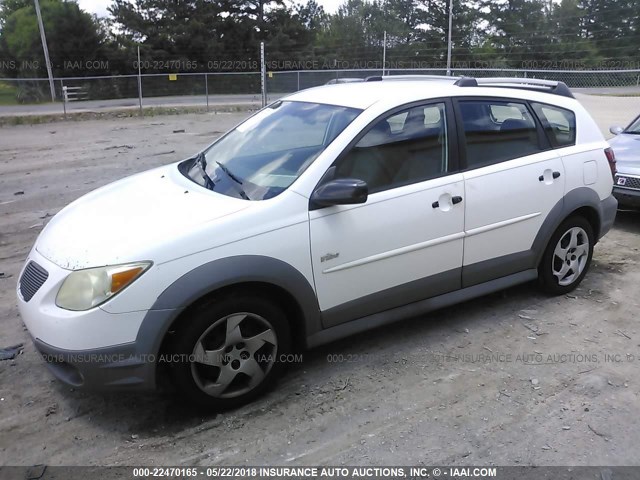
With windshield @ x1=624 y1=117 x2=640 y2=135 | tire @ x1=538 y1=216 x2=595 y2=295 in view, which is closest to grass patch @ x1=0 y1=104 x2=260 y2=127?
windshield @ x1=624 y1=117 x2=640 y2=135

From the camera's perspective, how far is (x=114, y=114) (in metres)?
21.0

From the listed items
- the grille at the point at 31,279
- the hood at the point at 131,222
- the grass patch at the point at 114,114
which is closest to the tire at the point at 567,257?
the hood at the point at 131,222

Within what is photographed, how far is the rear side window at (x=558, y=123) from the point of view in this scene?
4332mm

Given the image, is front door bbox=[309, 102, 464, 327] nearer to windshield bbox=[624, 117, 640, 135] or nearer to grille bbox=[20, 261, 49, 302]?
grille bbox=[20, 261, 49, 302]

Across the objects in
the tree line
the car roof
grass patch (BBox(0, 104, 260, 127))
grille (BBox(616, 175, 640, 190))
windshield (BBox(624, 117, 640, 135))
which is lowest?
grille (BBox(616, 175, 640, 190))

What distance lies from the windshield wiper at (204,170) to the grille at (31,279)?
1093 mm

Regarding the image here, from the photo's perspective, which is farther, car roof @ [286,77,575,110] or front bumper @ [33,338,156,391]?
car roof @ [286,77,575,110]

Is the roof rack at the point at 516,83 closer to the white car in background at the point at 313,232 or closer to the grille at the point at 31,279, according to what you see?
the white car in background at the point at 313,232

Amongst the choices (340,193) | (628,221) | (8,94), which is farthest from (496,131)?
(8,94)

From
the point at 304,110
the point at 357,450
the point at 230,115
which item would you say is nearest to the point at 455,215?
the point at 304,110

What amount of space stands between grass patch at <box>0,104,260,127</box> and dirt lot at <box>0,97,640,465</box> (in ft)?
54.4

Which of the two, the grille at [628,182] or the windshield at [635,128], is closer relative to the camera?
the grille at [628,182]

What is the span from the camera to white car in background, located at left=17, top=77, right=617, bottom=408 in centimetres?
286

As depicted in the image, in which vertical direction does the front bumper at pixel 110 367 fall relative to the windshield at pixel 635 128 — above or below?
below
